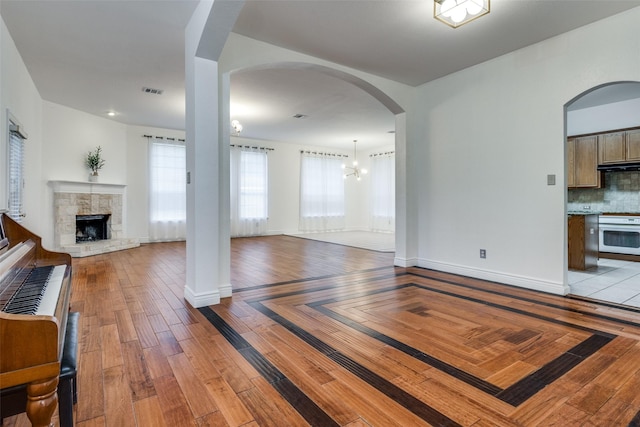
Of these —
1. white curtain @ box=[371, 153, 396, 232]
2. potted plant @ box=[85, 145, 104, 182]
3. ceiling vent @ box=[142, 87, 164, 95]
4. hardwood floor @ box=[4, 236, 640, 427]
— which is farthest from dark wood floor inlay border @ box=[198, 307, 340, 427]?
white curtain @ box=[371, 153, 396, 232]

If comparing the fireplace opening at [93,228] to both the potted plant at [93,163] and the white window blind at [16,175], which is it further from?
the white window blind at [16,175]

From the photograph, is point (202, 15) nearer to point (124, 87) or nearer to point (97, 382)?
point (97, 382)

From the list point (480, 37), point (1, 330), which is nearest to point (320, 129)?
point (480, 37)

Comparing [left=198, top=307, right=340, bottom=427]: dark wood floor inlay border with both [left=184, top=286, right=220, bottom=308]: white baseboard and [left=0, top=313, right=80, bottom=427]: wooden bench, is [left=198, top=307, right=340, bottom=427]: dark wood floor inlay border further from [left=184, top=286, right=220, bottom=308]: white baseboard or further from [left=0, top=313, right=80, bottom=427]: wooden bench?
[left=0, top=313, right=80, bottom=427]: wooden bench

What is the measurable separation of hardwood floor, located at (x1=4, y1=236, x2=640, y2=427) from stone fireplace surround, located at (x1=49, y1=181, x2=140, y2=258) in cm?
280

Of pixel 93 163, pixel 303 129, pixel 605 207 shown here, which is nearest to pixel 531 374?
pixel 605 207

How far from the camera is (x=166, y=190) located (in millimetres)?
7680

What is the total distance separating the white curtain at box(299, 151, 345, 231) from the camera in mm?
9852

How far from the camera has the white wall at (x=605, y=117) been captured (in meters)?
5.35

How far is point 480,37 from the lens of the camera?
334 centimetres

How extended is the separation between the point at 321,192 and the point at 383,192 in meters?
1.96

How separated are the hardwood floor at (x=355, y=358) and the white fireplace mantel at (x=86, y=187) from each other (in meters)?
3.19

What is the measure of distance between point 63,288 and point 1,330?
90 cm

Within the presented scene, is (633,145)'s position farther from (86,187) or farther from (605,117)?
(86,187)
